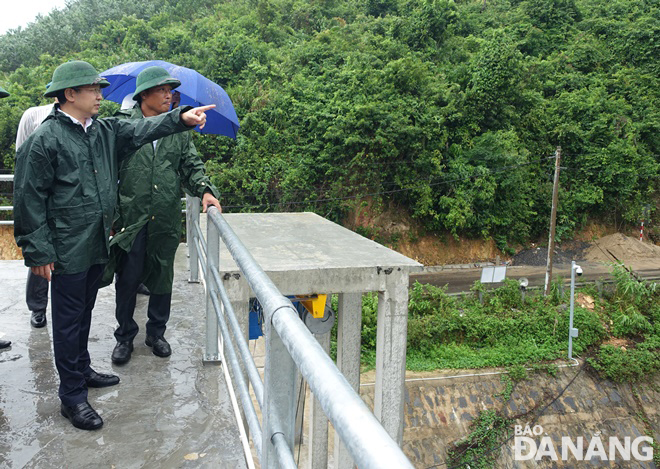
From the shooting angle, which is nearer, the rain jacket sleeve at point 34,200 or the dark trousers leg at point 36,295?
the rain jacket sleeve at point 34,200

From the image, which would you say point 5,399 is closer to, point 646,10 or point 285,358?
point 285,358

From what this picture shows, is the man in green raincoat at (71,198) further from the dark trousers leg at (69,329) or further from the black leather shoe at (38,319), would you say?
the black leather shoe at (38,319)

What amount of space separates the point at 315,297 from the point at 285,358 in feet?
15.3

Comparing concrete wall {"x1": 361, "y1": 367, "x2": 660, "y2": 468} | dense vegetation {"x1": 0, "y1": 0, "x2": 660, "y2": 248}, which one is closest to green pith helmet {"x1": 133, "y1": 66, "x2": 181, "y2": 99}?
concrete wall {"x1": 361, "y1": 367, "x2": 660, "y2": 468}

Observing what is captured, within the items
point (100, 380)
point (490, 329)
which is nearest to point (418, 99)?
point (490, 329)

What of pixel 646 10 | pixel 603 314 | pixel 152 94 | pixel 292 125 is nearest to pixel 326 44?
pixel 292 125

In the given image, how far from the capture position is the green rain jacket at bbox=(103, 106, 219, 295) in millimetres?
2955

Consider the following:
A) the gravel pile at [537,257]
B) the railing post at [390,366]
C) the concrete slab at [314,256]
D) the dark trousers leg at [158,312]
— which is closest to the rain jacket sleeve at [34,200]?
the dark trousers leg at [158,312]

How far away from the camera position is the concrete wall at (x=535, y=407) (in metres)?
12.5

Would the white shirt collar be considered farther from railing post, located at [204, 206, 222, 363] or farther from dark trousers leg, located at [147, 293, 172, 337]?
dark trousers leg, located at [147, 293, 172, 337]

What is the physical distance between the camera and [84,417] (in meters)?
2.43

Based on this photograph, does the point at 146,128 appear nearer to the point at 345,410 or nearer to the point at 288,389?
the point at 288,389

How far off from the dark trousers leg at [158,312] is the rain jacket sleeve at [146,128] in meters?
0.97

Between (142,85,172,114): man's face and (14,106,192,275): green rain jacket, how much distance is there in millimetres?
531
